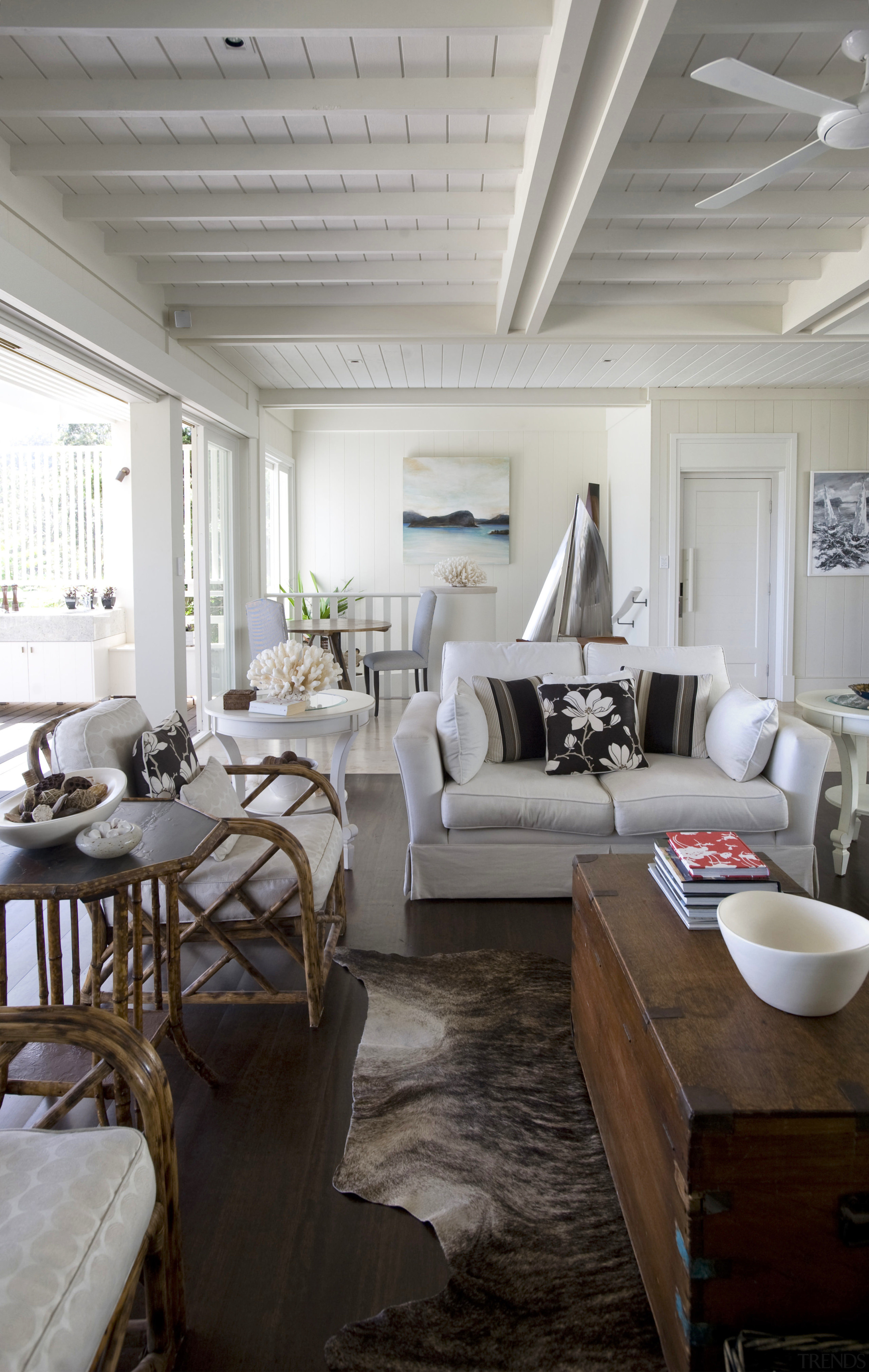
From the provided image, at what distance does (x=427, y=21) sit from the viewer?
2.38 meters

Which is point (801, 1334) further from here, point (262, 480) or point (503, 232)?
point (262, 480)

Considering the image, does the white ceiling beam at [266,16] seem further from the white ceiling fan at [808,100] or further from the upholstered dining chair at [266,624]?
the upholstered dining chair at [266,624]

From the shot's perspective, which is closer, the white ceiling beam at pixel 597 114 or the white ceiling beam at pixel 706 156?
the white ceiling beam at pixel 597 114

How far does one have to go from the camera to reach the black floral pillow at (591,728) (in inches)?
127

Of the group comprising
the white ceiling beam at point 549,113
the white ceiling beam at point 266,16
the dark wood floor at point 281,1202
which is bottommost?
the dark wood floor at point 281,1202

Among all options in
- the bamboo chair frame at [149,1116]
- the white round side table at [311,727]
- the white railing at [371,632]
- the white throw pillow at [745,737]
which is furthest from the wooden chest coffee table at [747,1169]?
the white railing at [371,632]

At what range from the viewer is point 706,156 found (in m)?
3.26

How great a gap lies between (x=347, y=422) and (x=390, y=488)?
77 cm

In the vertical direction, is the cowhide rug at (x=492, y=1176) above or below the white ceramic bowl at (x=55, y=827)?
below

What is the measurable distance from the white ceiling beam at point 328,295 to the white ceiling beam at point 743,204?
130cm

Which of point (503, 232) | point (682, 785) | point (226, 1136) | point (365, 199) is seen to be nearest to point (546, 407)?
point (503, 232)

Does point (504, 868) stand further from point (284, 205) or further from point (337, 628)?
point (337, 628)

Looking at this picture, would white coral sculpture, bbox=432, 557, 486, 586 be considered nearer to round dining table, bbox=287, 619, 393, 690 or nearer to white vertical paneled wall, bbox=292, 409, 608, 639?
round dining table, bbox=287, 619, 393, 690

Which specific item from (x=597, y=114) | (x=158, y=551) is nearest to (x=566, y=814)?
(x=597, y=114)
